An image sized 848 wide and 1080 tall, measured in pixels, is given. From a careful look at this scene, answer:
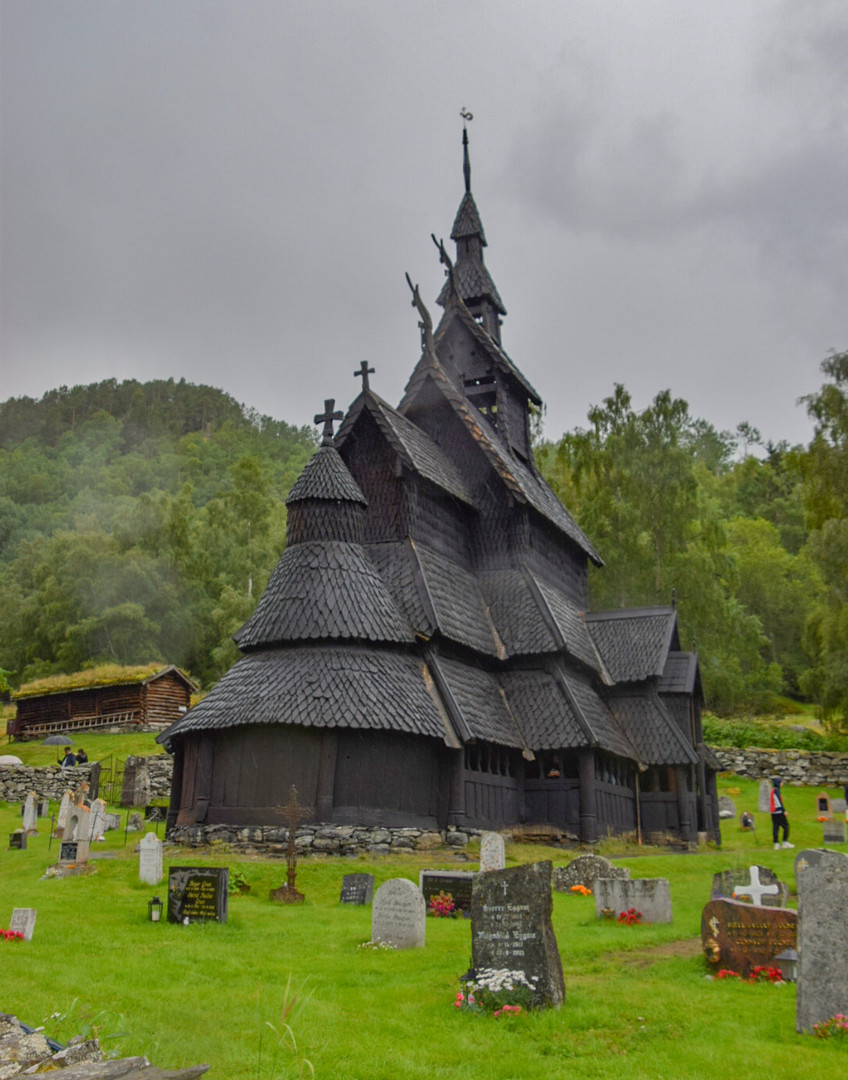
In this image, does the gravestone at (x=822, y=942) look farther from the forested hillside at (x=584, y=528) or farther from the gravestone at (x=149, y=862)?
the forested hillside at (x=584, y=528)

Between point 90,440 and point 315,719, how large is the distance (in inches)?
3804

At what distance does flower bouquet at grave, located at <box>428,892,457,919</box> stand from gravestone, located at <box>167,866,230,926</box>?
2.71 meters

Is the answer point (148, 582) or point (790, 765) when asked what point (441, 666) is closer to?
point (790, 765)

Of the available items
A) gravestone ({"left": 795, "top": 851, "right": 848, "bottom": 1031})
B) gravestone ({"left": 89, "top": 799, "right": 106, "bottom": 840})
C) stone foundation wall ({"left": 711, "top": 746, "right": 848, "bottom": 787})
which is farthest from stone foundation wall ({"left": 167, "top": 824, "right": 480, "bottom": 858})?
stone foundation wall ({"left": 711, "top": 746, "right": 848, "bottom": 787})

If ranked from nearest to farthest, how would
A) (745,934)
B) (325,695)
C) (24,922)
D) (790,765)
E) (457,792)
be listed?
(745,934), (24,922), (325,695), (457,792), (790,765)

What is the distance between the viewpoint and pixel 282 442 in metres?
105

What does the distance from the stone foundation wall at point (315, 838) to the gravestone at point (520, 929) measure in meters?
9.37

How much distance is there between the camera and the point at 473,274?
33094 mm

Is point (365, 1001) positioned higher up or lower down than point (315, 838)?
lower down

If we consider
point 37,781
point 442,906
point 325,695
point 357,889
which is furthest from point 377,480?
point 37,781

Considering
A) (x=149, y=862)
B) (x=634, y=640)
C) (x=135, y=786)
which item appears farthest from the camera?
(x=135, y=786)

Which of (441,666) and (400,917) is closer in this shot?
(400,917)

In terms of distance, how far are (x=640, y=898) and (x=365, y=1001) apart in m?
4.99

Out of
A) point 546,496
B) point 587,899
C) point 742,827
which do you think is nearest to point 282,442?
point 546,496
